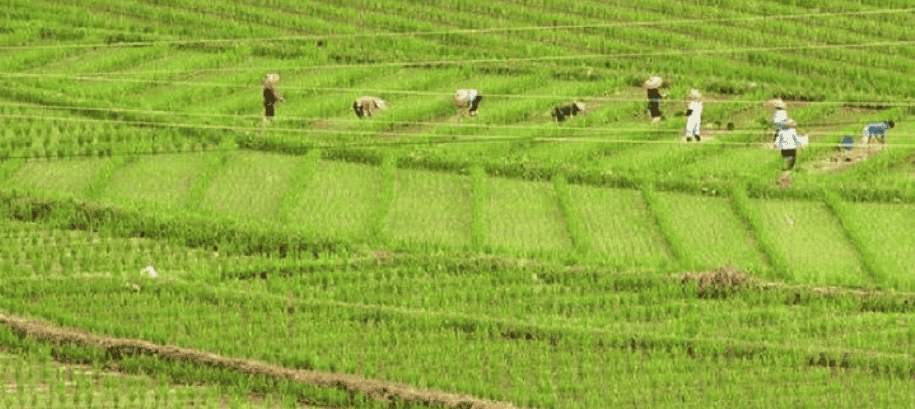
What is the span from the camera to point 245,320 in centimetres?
1127

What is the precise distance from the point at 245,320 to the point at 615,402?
253 cm

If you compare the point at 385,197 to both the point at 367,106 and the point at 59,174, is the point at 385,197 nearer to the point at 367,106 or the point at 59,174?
the point at 367,106

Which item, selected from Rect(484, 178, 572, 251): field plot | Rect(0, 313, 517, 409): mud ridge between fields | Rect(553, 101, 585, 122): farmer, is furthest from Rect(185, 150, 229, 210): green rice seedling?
Rect(553, 101, 585, 122): farmer

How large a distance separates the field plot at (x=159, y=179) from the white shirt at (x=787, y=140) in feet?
14.9

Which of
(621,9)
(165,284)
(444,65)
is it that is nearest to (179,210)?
(165,284)

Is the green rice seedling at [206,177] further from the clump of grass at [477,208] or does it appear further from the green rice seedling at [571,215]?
the green rice seedling at [571,215]

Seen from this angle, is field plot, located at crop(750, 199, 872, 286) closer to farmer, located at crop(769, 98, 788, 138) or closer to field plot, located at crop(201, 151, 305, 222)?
farmer, located at crop(769, 98, 788, 138)

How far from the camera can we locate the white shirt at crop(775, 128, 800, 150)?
13477 millimetres

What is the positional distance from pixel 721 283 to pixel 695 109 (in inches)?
105

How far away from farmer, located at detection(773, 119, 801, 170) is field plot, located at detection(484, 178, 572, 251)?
75.9 inches

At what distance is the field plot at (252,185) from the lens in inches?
497

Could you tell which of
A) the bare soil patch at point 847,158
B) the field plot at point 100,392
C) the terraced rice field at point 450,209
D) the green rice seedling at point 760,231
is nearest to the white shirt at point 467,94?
the terraced rice field at point 450,209

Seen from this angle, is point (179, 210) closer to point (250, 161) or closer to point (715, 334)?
point (250, 161)

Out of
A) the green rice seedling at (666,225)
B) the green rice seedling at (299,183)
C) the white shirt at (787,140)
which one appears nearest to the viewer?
the green rice seedling at (666,225)
